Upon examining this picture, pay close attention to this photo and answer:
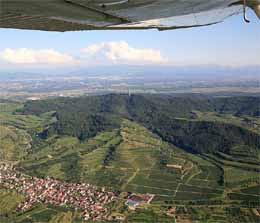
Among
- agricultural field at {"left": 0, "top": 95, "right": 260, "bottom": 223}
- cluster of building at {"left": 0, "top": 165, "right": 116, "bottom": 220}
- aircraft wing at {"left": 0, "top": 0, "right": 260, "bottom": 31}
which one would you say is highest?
aircraft wing at {"left": 0, "top": 0, "right": 260, "bottom": 31}

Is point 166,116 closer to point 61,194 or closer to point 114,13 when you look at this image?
point 61,194

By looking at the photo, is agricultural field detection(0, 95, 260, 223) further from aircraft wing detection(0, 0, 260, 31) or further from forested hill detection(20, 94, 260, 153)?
aircraft wing detection(0, 0, 260, 31)

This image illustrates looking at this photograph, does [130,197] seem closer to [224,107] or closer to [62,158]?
[62,158]

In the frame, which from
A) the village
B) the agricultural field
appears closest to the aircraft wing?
the agricultural field

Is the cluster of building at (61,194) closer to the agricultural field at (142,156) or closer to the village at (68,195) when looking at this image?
the village at (68,195)

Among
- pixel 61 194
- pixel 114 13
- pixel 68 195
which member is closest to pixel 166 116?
pixel 68 195

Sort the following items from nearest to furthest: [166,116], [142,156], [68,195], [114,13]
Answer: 1. [114,13]
2. [68,195]
3. [142,156]
4. [166,116]
